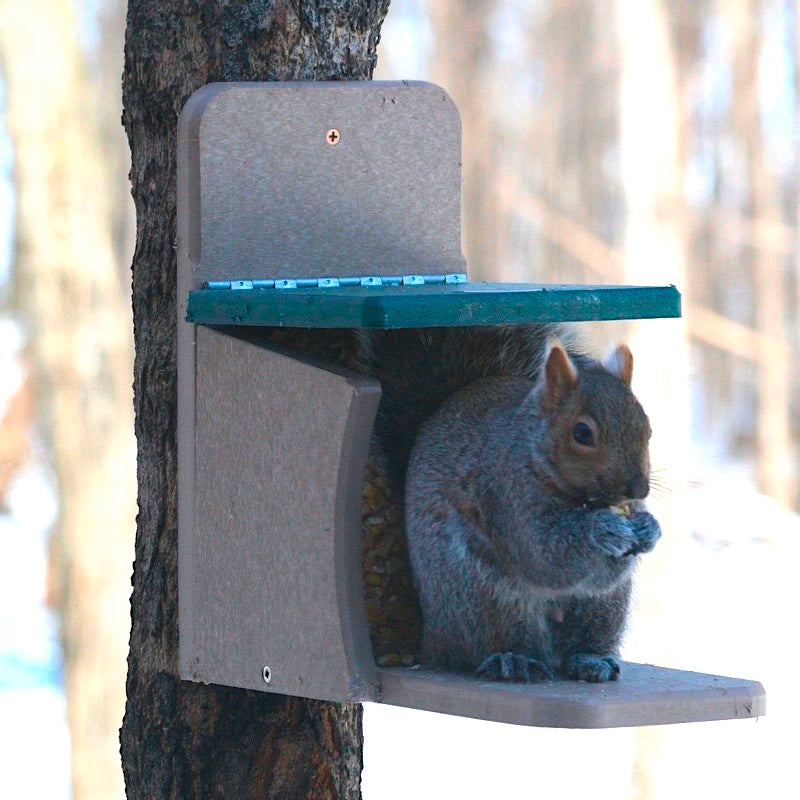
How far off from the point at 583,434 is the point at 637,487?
112 millimetres

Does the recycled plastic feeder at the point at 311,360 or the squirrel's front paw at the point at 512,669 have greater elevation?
the recycled plastic feeder at the point at 311,360

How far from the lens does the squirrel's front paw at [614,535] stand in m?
2.01

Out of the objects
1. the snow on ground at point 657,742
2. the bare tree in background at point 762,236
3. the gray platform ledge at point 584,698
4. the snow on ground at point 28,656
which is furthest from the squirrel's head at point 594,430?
the bare tree in background at point 762,236

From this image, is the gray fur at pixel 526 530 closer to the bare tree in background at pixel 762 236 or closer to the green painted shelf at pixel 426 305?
the green painted shelf at pixel 426 305

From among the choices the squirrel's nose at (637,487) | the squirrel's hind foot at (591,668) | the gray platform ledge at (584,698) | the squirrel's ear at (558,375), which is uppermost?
the squirrel's ear at (558,375)

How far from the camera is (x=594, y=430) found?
2.05 meters

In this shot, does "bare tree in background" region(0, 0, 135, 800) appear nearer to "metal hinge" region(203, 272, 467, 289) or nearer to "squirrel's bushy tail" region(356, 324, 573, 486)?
"metal hinge" region(203, 272, 467, 289)

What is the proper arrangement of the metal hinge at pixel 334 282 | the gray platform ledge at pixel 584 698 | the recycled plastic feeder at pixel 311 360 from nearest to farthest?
the gray platform ledge at pixel 584 698
the recycled plastic feeder at pixel 311 360
the metal hinge at pixel 334 282

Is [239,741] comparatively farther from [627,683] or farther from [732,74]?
[732,74]

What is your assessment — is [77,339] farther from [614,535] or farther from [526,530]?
[614,535]

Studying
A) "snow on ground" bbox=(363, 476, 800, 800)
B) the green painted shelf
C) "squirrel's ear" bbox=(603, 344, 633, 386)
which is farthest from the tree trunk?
"snow on ground" bbox=(363, 476, 800, 800)

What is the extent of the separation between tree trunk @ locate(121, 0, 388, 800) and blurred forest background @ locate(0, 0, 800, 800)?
2.08ft

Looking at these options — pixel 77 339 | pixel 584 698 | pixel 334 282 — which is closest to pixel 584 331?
pixel 334 282

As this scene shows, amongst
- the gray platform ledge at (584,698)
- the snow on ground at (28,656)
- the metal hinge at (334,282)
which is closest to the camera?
the gray platform ledge at (584,698)
